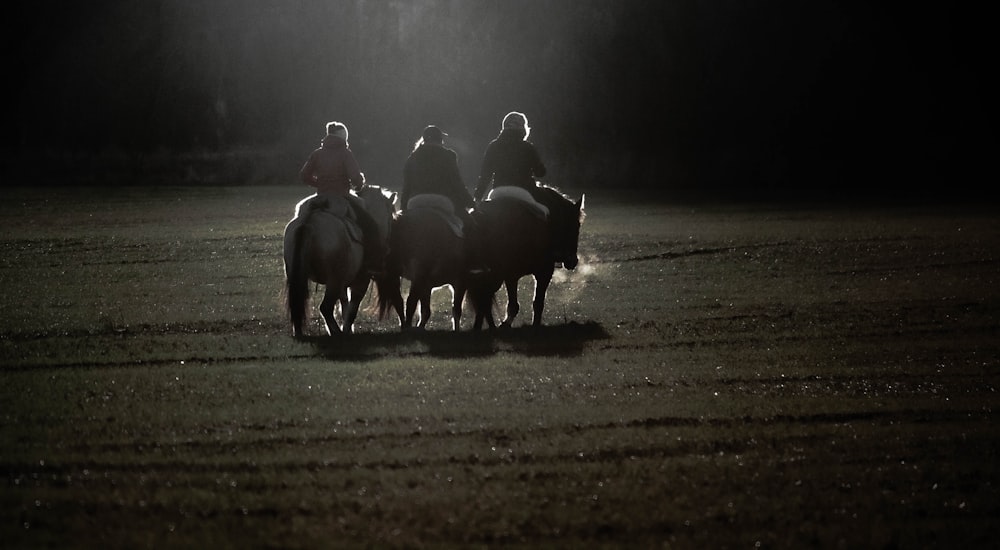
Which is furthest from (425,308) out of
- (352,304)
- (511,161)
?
(511,161)

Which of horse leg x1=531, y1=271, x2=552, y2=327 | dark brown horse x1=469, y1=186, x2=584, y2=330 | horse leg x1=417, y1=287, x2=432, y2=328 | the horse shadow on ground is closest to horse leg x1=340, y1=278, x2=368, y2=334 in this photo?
the horse shadow on ground

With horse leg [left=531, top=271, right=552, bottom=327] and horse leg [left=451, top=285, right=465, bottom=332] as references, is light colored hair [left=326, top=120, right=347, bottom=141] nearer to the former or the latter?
horse leg [left=451, top=285, right=465, bottom=332]

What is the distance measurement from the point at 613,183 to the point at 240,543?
62.7 meters

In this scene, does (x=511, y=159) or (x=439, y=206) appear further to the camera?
(x=511, y=159)

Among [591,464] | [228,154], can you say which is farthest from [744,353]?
[228,154]

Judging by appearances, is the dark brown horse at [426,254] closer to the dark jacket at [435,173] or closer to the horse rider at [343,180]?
the dark jacket at [435,173]

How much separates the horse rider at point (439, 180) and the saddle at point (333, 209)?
85 cm

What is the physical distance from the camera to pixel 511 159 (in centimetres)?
1616

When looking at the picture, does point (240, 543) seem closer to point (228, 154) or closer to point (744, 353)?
point (744, 353)

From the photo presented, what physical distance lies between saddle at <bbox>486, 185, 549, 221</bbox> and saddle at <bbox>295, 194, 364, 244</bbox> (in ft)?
6.08

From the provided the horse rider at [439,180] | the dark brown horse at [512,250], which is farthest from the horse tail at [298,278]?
the dark brown horse at [512,250]

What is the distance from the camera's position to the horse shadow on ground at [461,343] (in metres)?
13.7

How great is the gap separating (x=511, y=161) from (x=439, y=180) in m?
1.08

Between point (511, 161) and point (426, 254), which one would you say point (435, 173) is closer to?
point (426, 254)
